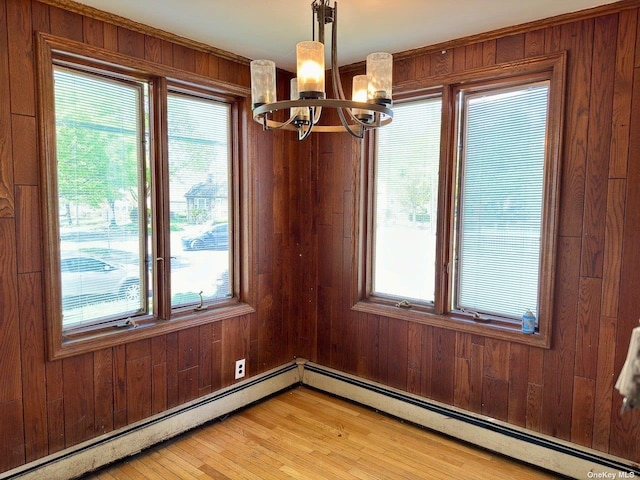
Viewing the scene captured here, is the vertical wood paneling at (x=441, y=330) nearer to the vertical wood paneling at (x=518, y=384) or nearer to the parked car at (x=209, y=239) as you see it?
the vertical wood paneling at (x=518, y=384)

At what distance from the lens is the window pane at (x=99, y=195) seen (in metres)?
2.32

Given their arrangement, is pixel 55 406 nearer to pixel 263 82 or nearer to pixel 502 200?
pixel 263 82

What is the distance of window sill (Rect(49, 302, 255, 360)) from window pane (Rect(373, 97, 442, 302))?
112cm

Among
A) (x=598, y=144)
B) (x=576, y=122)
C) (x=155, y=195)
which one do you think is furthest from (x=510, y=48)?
(x=155, y=195)

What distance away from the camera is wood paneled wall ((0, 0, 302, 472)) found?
2.07 m

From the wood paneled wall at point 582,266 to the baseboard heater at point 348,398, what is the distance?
0.08m

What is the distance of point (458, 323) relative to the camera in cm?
275

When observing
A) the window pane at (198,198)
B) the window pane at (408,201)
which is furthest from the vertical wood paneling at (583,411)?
the window pane at (198,198)

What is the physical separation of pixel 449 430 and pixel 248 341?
1512 millimetres

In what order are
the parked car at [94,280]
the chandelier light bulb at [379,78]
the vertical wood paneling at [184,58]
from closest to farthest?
the chandelier light bulb at [379,78]
the parked car at [94,280]
the vertical wood paneling at [184,58]

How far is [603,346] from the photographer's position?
2.27 metres

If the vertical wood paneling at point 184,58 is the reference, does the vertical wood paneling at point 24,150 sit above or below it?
below

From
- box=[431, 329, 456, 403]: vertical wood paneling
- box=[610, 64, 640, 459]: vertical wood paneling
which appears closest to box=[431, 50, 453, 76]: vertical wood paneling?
box=[610, 64, 640, 459]: vertical wood paneling

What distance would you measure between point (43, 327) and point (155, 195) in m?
0.95
